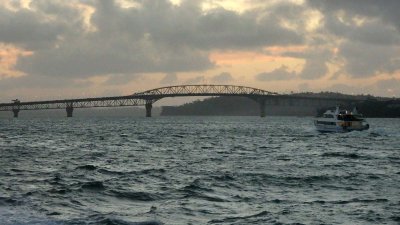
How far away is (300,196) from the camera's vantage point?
1064 inches

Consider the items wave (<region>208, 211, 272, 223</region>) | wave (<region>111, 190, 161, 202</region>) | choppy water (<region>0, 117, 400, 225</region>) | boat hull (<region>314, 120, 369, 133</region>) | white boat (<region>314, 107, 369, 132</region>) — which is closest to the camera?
wave (<region>208, 211, 272, 223</region>)

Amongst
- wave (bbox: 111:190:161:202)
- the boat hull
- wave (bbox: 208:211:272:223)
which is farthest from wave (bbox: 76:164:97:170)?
the boat hull

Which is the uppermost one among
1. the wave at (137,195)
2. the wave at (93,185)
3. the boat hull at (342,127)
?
the boat hull at (342,127)

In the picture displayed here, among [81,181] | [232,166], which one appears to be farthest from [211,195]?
[232,166]

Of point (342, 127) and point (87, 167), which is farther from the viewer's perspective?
point (342, 127)

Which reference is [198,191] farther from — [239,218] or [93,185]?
[239,218]

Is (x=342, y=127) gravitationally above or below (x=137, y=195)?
above

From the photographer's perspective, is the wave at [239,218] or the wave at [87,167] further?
the wave at [87,167]

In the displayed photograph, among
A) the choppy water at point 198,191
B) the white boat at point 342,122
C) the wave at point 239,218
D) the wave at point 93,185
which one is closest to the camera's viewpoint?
the wave at point 239,218

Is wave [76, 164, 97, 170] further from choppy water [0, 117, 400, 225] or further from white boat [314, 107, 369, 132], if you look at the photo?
white boat [314, 107, 369, 132]

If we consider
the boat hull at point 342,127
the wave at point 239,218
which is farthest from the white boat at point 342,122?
Answer: the wave at point 239,218

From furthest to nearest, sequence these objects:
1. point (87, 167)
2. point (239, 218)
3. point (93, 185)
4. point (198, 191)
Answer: point (87, 167), point (93, 185), point (198, 191), point (239, 218)

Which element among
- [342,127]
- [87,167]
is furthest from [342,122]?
[87,167]

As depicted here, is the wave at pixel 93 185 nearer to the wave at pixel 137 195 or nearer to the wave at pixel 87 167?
the wave at pixel 137 195
